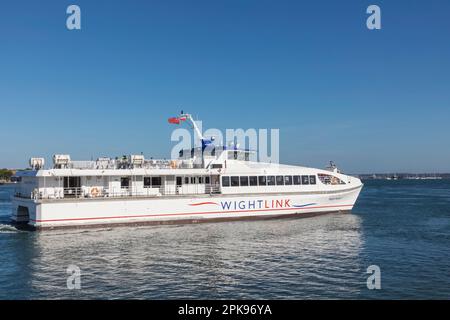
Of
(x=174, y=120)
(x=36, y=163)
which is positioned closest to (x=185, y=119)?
(x=174, y=120)

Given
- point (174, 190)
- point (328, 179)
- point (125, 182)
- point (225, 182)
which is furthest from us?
point (328, 179)

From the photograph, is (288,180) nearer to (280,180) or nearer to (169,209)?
(280,180)

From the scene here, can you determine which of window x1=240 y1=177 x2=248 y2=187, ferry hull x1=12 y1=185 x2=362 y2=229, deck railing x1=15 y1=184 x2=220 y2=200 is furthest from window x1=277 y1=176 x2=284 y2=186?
deck railing x1=15 y1=184 x2=220 y2=200

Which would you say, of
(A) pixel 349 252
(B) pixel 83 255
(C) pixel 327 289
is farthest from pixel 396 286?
(B) pixel 83 255

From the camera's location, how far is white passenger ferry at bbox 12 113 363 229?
27844 mm

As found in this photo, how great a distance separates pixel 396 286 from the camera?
15984mm

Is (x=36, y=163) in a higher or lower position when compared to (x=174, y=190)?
higher

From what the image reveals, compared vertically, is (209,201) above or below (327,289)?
above

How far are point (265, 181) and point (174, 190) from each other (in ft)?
24.1

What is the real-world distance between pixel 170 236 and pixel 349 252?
35.0 ft

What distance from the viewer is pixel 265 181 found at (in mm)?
33469

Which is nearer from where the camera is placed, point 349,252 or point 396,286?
point 396,286
